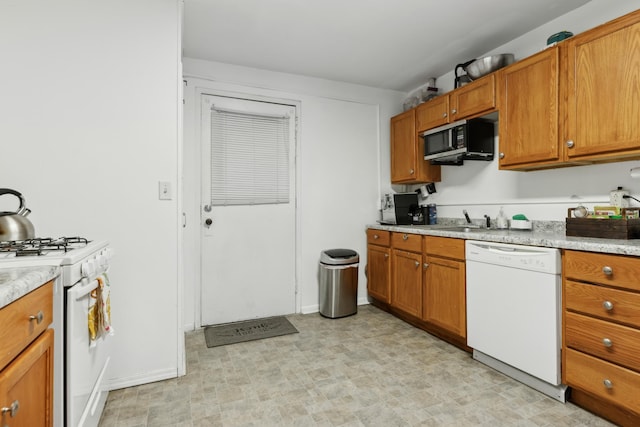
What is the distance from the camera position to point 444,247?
2.49 m

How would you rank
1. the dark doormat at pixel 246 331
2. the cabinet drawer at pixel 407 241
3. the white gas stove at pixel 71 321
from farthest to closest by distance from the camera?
the cabinet drawer at pixel 407 241
the dark doormat at pixel 246 331
the white gas stove at pixel 71 321

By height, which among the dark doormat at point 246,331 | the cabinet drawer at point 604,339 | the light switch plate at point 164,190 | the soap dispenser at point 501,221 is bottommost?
the dark doormat at point 246,331

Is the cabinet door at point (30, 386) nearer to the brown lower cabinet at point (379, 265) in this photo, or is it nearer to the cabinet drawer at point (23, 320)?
the cabinet drawer at point (23, 320)

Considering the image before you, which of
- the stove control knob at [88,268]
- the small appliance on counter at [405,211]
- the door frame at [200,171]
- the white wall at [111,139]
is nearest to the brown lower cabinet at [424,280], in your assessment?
the small appliance on counter at [405,211]

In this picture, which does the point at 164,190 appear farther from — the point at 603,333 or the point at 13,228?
the point at 603,333

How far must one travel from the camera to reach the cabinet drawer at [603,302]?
57.6 inches

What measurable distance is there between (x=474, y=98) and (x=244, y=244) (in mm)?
2402

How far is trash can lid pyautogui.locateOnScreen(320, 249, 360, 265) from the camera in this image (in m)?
3.21

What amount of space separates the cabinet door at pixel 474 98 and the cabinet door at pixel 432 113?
0.08 meters

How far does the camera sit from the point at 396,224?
3.34 metres

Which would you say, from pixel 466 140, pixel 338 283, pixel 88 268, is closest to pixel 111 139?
pixel 88 268

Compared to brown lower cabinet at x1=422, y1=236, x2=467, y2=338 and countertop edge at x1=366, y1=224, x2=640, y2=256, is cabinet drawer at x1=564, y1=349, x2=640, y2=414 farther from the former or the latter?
brown lower cabinet at x1=422, y1=236, x2=467, y2=338

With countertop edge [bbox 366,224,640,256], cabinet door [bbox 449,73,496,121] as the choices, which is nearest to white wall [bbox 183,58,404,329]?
cabinet door [bbox 449,73,496,121]

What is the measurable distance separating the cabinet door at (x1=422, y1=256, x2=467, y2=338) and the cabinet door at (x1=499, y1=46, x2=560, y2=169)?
2.89 ft
